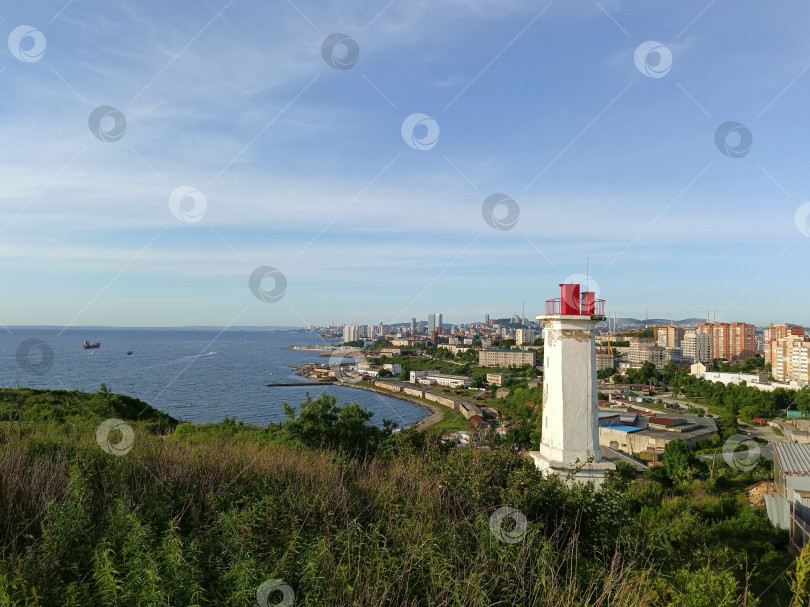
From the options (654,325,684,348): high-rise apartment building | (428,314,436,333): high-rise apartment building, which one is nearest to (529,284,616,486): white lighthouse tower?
(654,325,684,348): high-rise apartment building

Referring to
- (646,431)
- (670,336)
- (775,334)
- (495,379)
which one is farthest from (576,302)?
(670,336)

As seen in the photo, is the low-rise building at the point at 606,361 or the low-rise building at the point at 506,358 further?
the low-rise building at the point at 506,358

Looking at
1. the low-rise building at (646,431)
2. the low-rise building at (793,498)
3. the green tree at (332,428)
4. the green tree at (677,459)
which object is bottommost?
the low-rise building at (646,431)

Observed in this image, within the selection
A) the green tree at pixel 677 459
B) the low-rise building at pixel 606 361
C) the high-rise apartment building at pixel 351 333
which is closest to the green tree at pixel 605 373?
the low-rise building at pixel 606 361

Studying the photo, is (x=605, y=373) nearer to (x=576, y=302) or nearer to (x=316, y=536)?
(x=576, y=302)

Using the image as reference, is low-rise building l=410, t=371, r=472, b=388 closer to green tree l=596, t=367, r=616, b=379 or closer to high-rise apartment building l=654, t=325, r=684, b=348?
green tree l=596, t=367, r=616, b=379

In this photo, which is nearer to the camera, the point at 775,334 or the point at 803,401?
the point at 803,401

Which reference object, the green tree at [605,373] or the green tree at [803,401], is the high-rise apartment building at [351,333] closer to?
the green tree at [605,373]

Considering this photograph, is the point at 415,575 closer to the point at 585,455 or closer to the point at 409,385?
the point at 585,455
